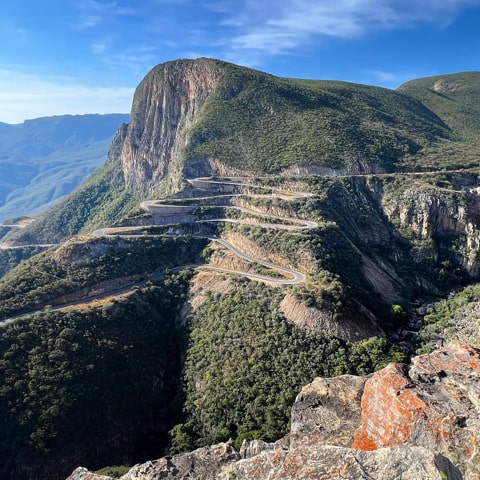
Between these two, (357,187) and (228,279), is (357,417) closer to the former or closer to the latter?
(228,279)

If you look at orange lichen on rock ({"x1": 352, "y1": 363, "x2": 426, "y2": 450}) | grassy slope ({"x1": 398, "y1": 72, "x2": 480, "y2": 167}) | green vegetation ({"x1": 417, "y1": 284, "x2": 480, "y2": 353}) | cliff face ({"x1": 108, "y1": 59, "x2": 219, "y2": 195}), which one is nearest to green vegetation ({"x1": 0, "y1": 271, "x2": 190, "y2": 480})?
orange lichen on rock ({"x1": 352, "y1": 363, "x2": 426, "y2": 450})

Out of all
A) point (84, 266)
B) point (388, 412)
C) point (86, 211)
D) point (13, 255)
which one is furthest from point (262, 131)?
point (388, 412)

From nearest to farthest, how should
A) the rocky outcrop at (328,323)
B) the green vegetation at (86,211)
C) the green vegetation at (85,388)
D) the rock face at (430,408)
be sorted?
the rock face at (430,408) < the green vegetation at (85,388) < the rocky outcrop at (328,323) < the green vegetation at (86,211)

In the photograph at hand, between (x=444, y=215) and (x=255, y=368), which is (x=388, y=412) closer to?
(x=255, y=368)

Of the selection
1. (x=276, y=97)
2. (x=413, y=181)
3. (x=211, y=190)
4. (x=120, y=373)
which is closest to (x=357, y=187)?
(x=413, y=181)

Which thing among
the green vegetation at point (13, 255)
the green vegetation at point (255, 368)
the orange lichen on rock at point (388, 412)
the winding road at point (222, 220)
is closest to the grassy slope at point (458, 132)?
the winding road at point (222, 220)

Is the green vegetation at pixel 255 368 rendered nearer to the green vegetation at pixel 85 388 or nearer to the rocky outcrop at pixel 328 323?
the rocky outcrop at pixel 328 323
